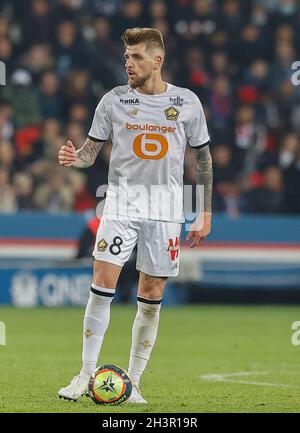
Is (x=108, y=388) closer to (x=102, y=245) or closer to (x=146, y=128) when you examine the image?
(x=102, y=245)

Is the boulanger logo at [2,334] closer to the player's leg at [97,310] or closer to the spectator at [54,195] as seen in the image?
the spectator at [54,195]

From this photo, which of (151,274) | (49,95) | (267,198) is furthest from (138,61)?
(49,95)

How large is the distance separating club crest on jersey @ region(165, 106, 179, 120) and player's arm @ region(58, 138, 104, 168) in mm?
479

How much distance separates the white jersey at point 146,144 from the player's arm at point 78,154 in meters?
0.09

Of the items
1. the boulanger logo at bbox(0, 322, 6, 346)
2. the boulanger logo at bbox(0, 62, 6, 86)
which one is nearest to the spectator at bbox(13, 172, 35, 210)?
the boulanger logo at bbox(0, 62, 6, 86)

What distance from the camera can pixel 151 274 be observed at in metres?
7.51

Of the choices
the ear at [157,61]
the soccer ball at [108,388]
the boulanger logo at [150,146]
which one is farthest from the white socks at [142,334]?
the ear at [157,61]

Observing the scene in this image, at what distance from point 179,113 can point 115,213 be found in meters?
0.74

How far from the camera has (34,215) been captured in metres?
15.7

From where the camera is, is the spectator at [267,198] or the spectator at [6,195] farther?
the spectator at [267,198]

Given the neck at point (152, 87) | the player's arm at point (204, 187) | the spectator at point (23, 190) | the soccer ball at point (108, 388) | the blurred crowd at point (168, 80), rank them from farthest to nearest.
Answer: the blurred crowd at point (168, 80), the spectator at point (23, 190), the player's arm at point (204, 187), the neck at point (152, 87), the soccer ball at point (108, 388)

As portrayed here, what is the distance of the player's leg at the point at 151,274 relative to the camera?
296 inches

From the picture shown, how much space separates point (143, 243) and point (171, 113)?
83 cm
